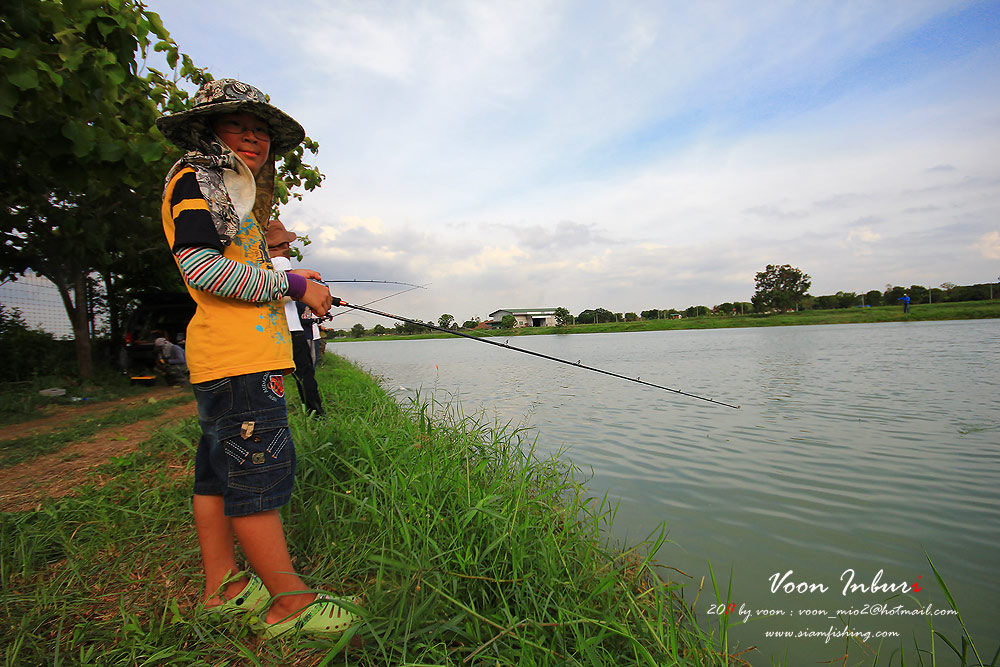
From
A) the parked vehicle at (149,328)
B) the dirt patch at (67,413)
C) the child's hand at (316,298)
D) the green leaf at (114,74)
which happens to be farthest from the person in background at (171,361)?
the child's hand at (316,298)

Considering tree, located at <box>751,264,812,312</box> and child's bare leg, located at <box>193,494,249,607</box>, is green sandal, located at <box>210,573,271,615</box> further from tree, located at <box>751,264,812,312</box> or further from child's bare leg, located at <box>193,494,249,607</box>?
tree, located at <box>751,264,812,312</box>

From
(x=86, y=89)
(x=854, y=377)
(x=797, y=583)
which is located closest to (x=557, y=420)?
(x=797, y=583)

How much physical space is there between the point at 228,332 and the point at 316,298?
0.38 metres

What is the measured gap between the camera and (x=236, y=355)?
161 cm

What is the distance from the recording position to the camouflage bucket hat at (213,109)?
1.66 m

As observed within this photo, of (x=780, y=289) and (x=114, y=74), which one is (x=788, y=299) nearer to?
(x=780, y=289)

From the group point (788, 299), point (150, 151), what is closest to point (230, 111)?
point (150, 151)

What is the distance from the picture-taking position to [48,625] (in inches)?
68.9

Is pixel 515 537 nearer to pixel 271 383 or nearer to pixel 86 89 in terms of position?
pixel 271 383

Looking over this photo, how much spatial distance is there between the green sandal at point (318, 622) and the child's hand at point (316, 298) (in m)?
1.08

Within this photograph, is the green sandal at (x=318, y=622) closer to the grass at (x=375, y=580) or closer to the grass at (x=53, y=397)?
the grass at (x=375, y=580)

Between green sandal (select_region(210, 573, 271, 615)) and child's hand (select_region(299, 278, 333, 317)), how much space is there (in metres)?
1.06

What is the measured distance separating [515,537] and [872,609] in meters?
1.94

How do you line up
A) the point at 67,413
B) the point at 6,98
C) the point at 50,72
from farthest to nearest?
the point at 67,413
the point at 50,72
the point at 6,98
